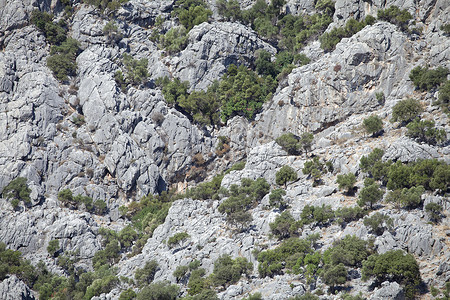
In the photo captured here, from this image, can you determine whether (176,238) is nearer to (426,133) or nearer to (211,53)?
(426,133)

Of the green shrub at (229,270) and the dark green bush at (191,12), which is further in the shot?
the dark green bush at (191,12)

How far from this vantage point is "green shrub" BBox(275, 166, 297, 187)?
7631cm

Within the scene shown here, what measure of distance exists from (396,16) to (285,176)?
1550 inches

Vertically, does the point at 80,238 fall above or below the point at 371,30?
below

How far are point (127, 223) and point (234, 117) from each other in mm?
32123

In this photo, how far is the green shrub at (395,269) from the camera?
47.2 meters

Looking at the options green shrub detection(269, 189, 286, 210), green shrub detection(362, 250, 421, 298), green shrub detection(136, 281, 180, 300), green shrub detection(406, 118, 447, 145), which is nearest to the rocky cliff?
green shrub detection(362, 250, 421, 298)

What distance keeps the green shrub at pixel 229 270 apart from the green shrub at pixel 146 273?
35.6 ft

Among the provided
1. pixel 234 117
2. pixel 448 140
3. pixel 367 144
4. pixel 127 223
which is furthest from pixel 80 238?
pixel 448 140

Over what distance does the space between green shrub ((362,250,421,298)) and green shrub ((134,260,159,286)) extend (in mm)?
30916

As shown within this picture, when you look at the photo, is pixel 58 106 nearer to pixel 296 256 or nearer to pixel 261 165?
pixel 261 165

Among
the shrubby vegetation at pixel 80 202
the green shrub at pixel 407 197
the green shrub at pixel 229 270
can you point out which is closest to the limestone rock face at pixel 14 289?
the shrubby vegetation at pixel 80 202

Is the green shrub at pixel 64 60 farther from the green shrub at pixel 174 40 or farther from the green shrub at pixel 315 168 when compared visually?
the green shrub at pixel 315 168

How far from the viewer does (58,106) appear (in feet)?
336
